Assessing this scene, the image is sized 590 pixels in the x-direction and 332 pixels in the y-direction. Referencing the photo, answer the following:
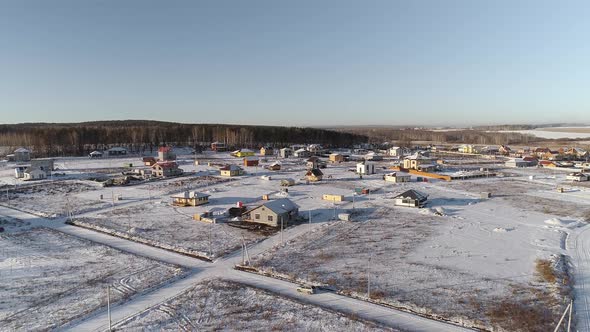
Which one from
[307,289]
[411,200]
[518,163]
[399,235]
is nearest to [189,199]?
[399,235]

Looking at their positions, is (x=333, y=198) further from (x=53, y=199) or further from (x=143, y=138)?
(x=143, y=138)

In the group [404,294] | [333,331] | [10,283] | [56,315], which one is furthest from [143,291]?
[404,294]

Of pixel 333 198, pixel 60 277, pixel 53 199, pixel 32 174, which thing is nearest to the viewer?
pixel 60 277

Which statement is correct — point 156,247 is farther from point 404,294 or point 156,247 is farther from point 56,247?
point 404,294

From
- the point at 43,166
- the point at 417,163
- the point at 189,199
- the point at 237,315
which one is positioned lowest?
the point at 237,315

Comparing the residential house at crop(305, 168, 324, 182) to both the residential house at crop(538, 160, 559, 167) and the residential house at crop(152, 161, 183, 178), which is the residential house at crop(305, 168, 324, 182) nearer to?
the residential house at crop(152, 161, 183, 178)

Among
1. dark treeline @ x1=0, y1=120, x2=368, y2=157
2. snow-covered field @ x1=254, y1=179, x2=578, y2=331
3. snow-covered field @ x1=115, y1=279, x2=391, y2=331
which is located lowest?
snow-covered field @ x1=115, y1=279, x2=391, y2=331

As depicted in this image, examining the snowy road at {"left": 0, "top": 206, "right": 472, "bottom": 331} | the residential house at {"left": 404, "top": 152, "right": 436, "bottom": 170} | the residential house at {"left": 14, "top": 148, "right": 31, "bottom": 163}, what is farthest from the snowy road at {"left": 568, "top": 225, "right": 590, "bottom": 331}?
the residential house at {"left": 14, "top": 148, "right": 31, "bottom": 163}
